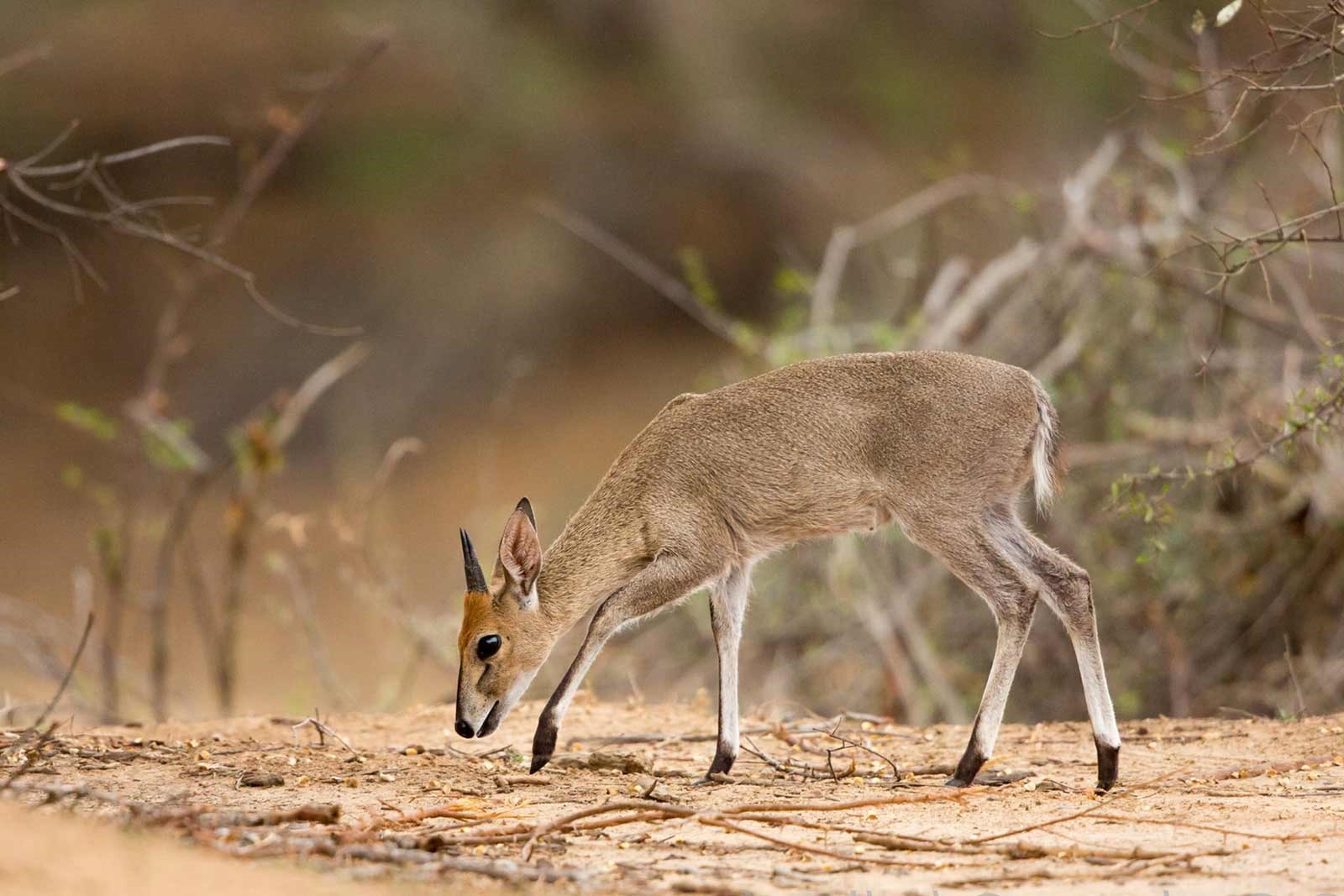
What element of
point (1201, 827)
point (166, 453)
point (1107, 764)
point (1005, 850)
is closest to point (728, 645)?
point (1107, 764)

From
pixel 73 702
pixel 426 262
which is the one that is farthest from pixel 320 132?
pixel 73 702

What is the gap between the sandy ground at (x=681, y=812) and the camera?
3.87 meters

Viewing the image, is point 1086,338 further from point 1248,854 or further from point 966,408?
point 1248,854

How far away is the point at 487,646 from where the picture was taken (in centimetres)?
607

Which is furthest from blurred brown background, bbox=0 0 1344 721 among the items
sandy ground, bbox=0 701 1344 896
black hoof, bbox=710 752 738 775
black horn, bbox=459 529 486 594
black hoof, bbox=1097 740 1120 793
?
black hoof, bbox=1097 740 1120 793

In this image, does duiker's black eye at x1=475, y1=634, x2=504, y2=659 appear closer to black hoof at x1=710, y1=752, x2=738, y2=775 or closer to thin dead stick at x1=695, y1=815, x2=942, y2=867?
black hoof at x1=710, y1=752, x2=738, y2=775

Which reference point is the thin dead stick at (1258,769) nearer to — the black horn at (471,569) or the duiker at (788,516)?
the duiker at (788,516)

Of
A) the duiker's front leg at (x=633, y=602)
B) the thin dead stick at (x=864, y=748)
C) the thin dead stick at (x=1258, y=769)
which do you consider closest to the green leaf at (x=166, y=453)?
the duiker's front leg at (x=633, y=602)

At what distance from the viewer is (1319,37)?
203 inches

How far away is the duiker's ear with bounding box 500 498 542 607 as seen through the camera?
238 inches

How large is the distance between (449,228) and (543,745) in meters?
14.2

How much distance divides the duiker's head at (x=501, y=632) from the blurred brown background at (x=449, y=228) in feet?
16.3

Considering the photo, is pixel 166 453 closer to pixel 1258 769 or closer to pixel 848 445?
pixel 848 445

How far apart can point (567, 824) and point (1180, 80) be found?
6760mm
